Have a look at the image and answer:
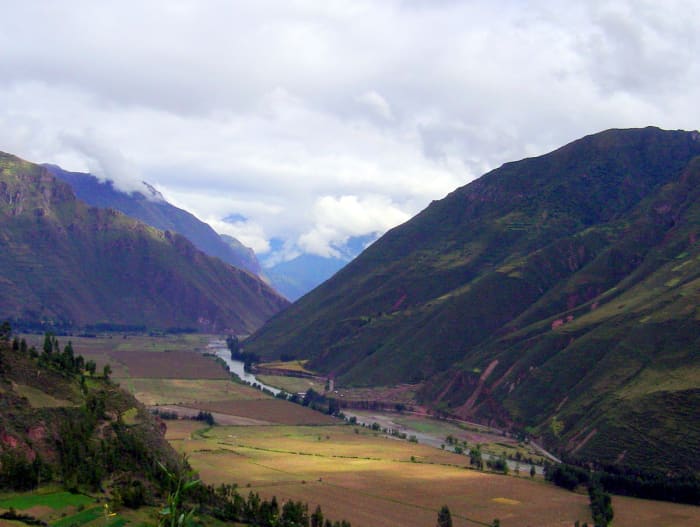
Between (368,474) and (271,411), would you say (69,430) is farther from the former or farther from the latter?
(271,411)

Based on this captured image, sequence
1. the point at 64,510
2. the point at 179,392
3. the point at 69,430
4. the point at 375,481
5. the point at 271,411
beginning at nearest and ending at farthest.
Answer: the point at 64,510, the point at 69,430, the point at 375,481, the point at 271,411, the point at 179,392

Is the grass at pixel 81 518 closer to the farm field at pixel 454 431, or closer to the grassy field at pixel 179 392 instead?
the farm field at pixel 454 431

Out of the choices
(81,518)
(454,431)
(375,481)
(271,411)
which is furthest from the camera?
(271,411)

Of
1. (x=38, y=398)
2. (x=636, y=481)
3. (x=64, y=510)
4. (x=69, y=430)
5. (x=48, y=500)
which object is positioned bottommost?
(x=64, y=510)

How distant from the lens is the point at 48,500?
224 ft

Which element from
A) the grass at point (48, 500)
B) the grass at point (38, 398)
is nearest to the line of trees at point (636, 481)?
the grass at point (48, 500)

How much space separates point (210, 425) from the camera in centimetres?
14675

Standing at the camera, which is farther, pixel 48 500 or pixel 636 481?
pixel 636 481

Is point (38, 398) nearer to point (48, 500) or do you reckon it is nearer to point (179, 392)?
point (48, 500)

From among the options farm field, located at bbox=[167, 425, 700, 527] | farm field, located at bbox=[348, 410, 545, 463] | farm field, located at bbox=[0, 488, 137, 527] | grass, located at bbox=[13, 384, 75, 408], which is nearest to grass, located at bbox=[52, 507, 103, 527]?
farm field, located at bbox=[0, 488, 137, 527]

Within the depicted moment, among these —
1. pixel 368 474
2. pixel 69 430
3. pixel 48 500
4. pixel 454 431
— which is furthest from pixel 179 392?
pixel 48 500

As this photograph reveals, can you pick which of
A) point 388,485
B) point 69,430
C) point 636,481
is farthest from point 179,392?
point 636,481

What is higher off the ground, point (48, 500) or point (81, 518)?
point (48, 500)

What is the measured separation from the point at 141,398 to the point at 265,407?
28.5m
